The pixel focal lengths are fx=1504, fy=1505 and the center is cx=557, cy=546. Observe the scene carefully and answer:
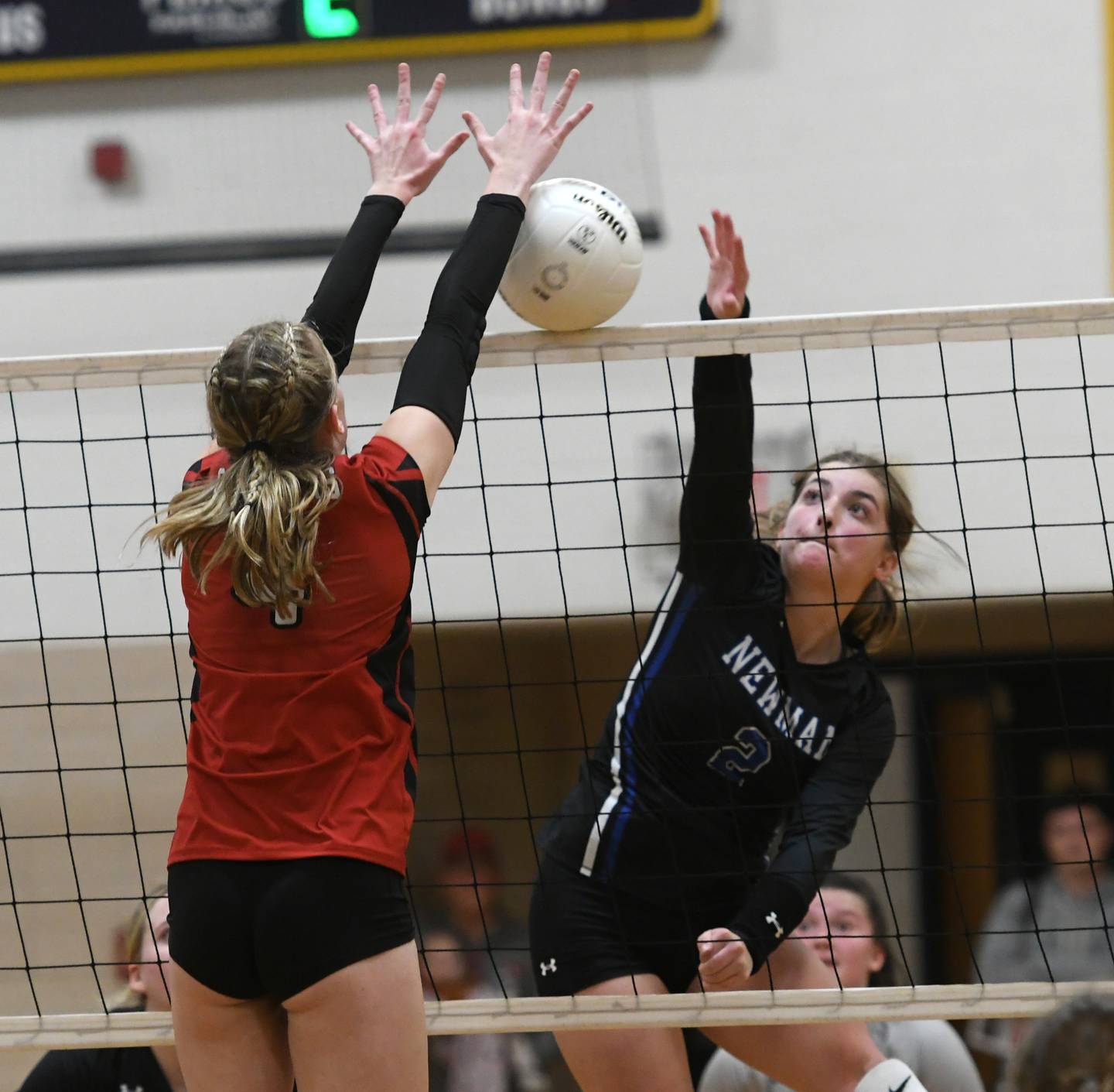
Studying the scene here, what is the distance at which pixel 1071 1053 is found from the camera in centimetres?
151

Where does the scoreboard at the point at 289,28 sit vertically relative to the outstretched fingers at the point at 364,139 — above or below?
above

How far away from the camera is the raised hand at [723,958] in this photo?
9.09 feet

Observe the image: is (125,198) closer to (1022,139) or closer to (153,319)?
(153,319)

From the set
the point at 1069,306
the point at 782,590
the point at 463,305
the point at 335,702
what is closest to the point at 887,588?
the point at 782,590

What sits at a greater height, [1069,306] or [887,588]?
[1069,306]

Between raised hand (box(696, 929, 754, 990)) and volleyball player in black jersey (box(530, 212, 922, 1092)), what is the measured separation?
116 mm

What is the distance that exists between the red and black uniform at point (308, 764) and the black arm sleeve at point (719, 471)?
0.79 meters

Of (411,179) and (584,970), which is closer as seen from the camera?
(411,179)

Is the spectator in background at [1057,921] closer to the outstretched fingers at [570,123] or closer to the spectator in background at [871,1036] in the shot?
the spectator in background at [871,1036]

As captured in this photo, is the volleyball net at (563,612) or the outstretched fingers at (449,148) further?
the volleyball net at (563,612)

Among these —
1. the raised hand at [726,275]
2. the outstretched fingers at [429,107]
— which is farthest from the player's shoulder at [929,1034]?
the outstretched fingers at [429,107]

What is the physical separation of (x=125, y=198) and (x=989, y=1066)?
5020 mm

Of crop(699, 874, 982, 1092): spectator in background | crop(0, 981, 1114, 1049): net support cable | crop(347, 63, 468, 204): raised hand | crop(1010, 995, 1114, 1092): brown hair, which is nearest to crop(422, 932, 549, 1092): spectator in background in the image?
crop(699, 874, 982, 1092): spectator in background

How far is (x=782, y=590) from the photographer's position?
3033 mm
